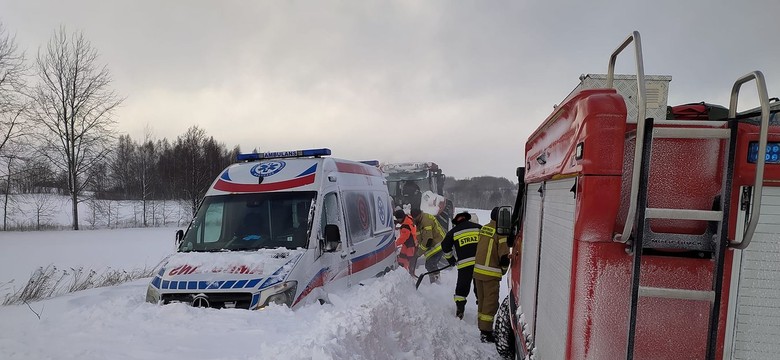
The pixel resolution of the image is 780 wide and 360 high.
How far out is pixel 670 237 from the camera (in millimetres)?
1892

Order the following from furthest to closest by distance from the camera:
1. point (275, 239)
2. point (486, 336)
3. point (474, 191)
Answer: point (474, 191), point (486, 336), point (275, 239)

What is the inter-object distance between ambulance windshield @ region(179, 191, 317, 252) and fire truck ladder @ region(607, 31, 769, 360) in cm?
376

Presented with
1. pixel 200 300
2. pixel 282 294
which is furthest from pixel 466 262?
pixel 200 300

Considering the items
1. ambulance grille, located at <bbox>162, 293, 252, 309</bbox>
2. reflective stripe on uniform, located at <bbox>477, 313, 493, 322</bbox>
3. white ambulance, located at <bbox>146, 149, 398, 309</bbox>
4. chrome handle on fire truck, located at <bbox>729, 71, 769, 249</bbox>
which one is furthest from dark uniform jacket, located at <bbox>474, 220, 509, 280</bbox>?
chrome handle on fire truck, located at <bbox>729, 71, 769, 249</bbox>

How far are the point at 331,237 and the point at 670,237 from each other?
3.68 meters

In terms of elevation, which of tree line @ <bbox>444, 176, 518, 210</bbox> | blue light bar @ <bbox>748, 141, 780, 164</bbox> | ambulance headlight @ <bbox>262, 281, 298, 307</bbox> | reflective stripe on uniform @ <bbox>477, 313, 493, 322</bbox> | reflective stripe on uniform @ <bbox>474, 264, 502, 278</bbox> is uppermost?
blue light bar @ <bbox>748, 141, 780, 164</bbox>

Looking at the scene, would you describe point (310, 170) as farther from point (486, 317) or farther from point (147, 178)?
point (147, 178)

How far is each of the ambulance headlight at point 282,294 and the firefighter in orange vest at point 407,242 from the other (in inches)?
207

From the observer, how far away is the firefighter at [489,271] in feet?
19.6

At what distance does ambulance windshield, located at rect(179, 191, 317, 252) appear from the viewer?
5.10 meters

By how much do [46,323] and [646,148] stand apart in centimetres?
435

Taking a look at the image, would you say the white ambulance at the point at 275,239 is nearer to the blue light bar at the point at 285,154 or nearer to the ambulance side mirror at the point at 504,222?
the blue light bar at the point at 285,154

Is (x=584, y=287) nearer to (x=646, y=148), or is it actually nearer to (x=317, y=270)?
(x=646, y=148)

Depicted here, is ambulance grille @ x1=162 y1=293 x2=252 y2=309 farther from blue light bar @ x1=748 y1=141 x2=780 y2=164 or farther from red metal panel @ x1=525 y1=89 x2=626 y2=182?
blue light bar @ x1=748 y1=141 x2=780 y2=164
